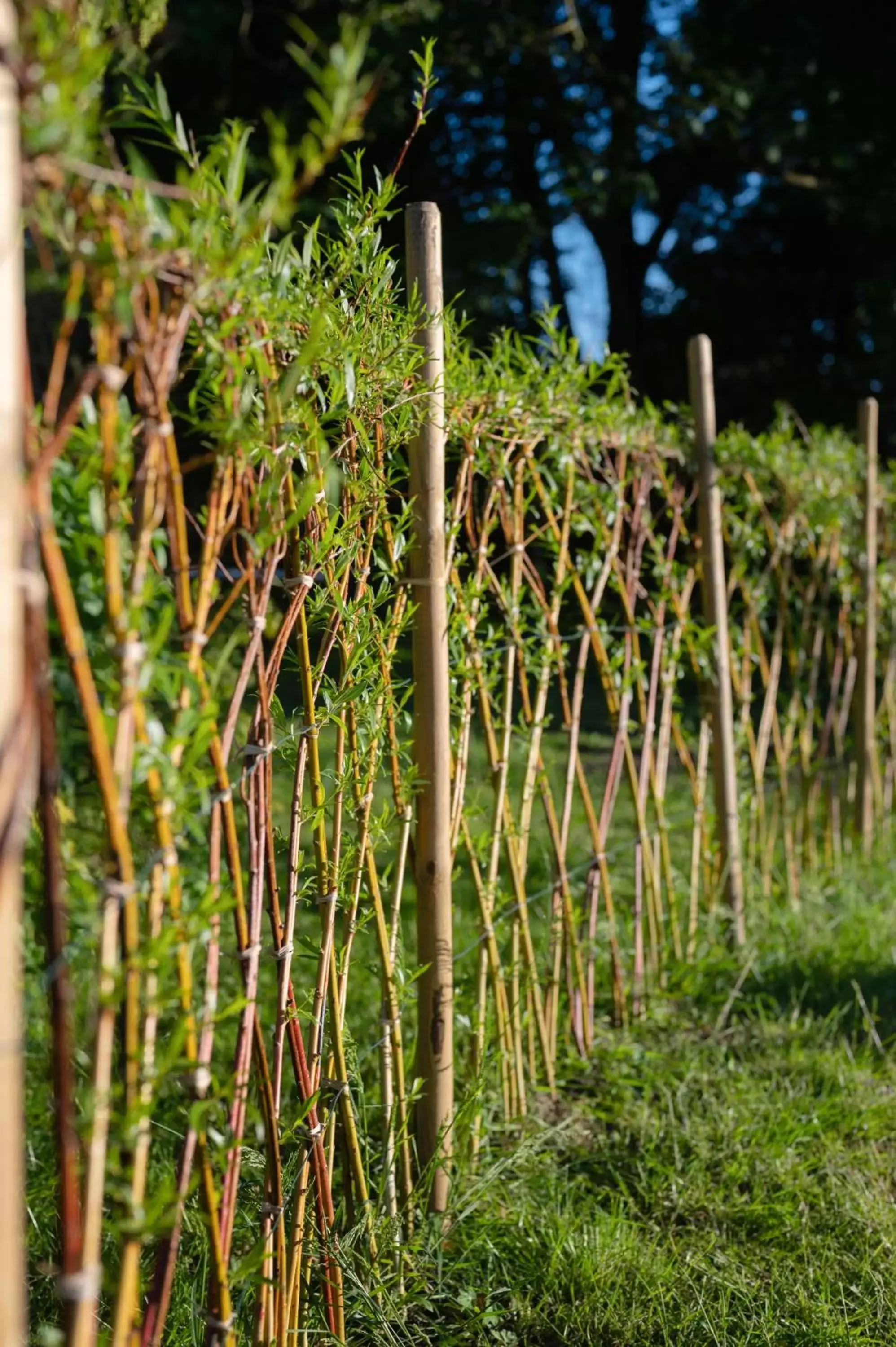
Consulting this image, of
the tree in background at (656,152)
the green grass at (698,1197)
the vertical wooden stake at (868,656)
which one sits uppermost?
the tree in background at (656,152)

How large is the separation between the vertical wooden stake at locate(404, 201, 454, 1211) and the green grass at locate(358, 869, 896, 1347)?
0.61 feet

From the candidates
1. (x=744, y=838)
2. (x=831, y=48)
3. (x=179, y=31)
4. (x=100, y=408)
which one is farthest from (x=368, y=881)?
(x=831, y=48)

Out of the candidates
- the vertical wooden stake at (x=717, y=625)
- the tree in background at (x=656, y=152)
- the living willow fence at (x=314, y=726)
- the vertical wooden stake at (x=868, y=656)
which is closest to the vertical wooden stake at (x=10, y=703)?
the living willow fence at (x=314, y=726)

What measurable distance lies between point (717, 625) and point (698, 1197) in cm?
184

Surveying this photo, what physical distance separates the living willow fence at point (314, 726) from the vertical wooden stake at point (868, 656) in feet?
1.21

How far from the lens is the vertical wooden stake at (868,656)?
464 centimetres

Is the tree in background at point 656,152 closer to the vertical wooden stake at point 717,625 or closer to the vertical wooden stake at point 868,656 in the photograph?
the vertical wooden stake at point 868,656

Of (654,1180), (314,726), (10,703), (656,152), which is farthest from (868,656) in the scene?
(656,152)

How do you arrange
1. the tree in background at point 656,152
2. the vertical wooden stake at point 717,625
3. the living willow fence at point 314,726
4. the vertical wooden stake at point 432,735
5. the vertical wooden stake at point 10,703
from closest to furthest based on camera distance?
1. the vertical wooden stake at point 10,703
2. the living willow fence at point 314,726
3. the vertical wooden stake at point 432,735
4. the vertical wooden stake at point 717,625
5. the tree in background at point 656,152

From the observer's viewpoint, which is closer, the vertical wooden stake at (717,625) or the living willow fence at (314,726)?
the living willow fence at (314,726)

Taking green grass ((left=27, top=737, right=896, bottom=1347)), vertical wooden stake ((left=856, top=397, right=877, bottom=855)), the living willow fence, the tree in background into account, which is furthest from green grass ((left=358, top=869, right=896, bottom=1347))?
the tree in background

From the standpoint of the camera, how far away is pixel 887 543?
16.5 ft

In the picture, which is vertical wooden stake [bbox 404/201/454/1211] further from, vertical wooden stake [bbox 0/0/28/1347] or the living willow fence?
vertical wooden stake [bbox 0/0/28/1347]

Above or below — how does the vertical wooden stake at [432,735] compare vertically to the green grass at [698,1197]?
above
